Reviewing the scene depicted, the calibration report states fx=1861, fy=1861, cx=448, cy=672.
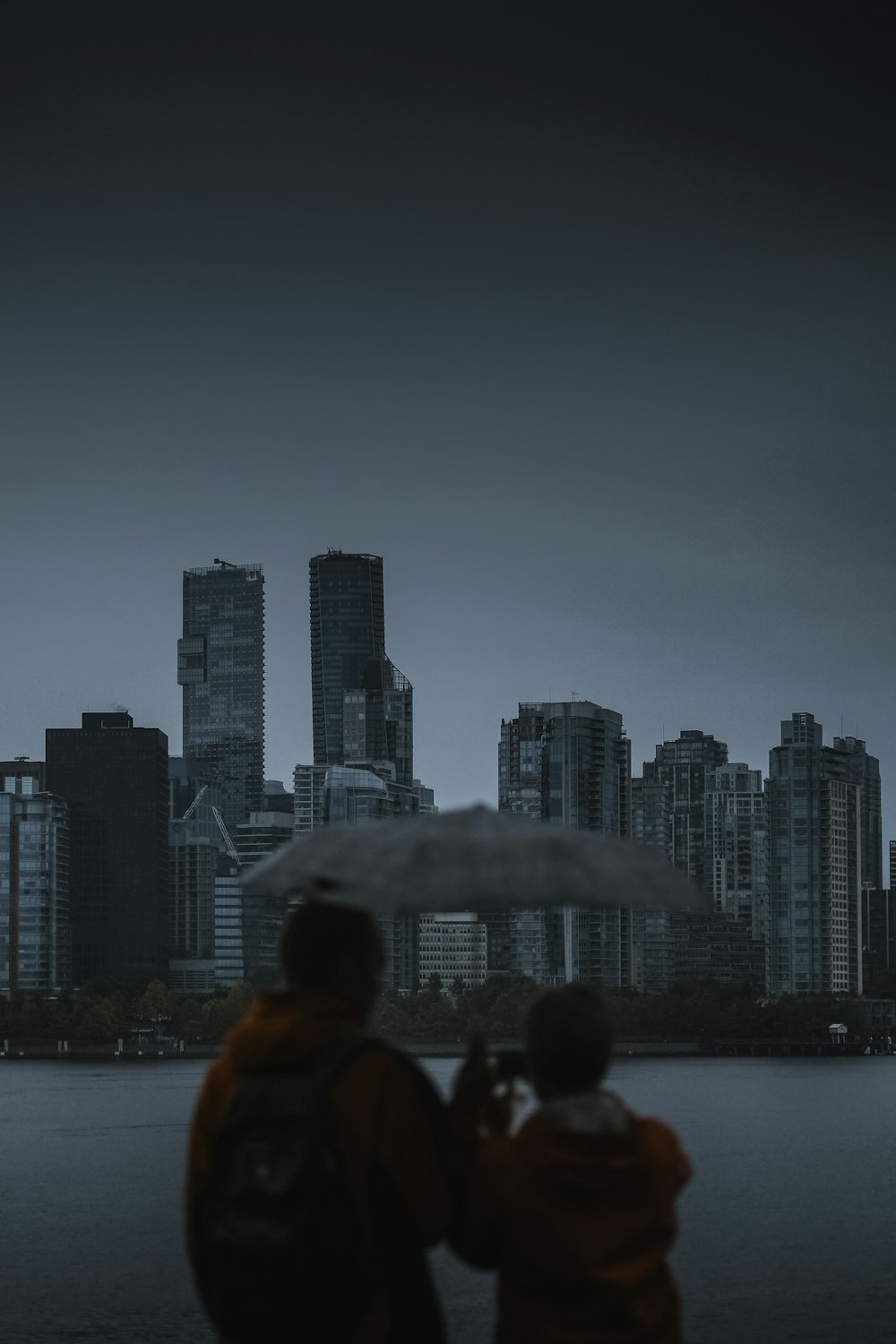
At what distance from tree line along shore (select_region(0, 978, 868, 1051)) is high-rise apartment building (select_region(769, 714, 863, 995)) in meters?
14.1

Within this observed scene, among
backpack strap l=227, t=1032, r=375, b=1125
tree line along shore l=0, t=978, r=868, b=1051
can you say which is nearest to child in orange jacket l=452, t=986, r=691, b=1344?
backpack strap l=227, t=1032, r=375, b=1125

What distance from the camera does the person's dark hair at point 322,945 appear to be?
17.1 ft

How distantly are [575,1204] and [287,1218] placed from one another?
29.9 inches

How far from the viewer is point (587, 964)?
18650 centimetres

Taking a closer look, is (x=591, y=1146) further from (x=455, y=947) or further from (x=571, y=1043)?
(x=455, y=947)

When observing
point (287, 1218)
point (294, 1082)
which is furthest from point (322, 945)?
point (287, 1218)

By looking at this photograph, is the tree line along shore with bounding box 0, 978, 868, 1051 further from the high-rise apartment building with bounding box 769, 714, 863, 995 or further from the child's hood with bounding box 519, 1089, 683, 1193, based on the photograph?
the child's hood with bounding box 519, 1089, 683, 1193

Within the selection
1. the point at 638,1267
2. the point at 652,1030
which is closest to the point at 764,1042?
the point at 652,1030

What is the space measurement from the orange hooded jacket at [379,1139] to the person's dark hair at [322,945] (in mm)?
56

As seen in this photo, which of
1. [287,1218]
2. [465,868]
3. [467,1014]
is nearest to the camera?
[287,1218]

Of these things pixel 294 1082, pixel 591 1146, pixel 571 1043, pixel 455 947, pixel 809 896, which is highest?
pixel 571 1043

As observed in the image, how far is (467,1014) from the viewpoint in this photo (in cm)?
15212

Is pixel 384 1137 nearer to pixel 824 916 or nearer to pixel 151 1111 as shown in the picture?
pixel 151 1111

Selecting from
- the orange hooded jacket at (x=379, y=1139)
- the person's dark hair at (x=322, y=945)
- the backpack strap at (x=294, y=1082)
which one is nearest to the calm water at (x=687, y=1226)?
the orange hooded jacket at (x=379, y=1139)
